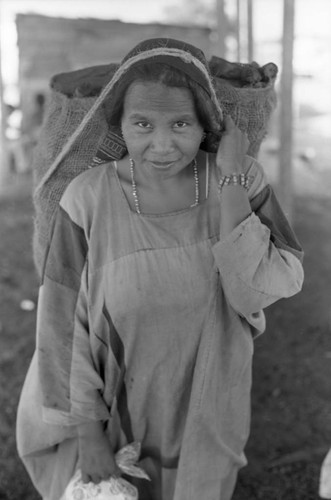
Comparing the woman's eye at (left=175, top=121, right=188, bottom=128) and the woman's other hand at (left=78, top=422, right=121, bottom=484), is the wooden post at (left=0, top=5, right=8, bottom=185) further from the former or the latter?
the woman's eye at (left=175, top=121, right=188, bottom=128)

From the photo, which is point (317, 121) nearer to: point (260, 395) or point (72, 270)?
point (260, 395)

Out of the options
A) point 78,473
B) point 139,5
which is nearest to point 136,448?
point 78,473

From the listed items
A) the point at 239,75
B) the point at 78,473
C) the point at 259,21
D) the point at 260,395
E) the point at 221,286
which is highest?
the point at 259,21

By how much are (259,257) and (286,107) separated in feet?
8.93

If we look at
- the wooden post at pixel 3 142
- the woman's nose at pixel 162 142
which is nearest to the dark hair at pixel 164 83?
the woman's nose at pixel 162 142

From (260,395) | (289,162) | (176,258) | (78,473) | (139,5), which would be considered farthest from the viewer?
(139,5)

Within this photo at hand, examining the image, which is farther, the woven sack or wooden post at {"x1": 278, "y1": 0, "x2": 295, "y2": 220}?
wooden post at {"x1": 278, "y1": 0, "x2": 295, "y2": 220}

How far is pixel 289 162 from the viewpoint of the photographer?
4371 mm

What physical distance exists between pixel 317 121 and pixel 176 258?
8.09m

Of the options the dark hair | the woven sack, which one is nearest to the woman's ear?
the woven sack

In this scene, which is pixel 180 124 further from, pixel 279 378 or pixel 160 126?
pixel 279 378

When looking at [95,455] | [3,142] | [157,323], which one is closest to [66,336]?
[157,323]

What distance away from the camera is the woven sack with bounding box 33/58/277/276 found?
191cm

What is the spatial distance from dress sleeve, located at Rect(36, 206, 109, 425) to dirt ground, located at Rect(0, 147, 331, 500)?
1.11 metres
